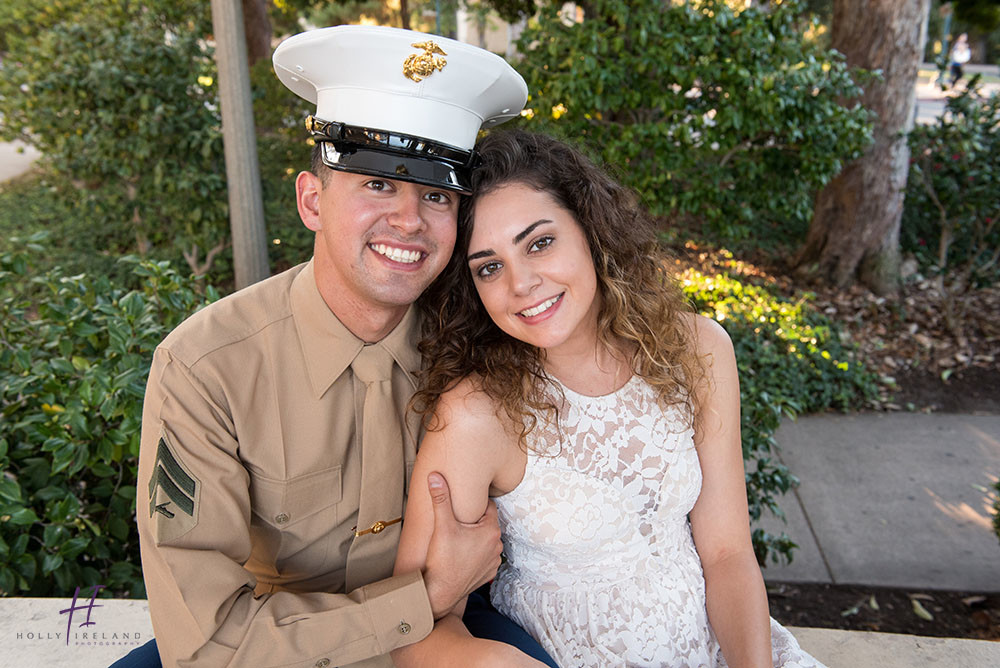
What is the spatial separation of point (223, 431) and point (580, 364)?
0.89 m

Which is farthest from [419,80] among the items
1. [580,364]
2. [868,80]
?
[868,80]

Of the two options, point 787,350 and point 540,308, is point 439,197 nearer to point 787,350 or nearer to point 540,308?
point 540,308

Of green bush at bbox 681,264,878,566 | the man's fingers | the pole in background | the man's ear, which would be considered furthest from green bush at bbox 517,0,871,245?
the man's fingers

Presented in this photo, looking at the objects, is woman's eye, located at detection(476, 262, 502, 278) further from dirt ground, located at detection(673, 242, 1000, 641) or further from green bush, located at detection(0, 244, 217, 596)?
dirt ground, located at detection(673, 242, 1000, 641)

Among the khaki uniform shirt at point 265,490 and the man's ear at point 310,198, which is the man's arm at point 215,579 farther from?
the man's ear at point 310,198

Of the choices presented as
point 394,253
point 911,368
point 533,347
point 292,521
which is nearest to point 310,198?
point 394,253

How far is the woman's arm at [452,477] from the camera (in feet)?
5.68

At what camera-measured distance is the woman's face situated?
1796 mm

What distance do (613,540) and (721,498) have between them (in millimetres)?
326

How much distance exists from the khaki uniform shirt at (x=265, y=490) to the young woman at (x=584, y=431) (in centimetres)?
15

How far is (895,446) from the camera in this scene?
4.07 metres

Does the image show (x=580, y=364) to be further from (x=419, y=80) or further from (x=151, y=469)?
(x=151, y=469)

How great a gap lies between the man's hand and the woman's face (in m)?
0.41

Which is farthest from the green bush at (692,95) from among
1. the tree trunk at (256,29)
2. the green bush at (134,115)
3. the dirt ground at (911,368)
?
the tree trunk at (256,29)
